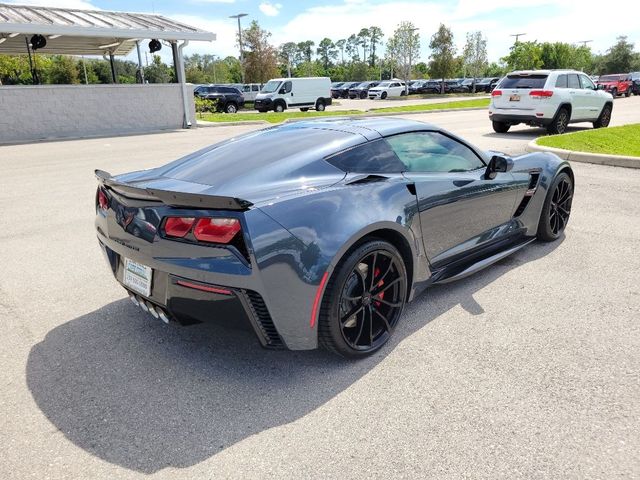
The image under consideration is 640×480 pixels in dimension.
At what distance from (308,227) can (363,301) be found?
642 millimetres

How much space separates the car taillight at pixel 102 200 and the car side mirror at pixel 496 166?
2765mm

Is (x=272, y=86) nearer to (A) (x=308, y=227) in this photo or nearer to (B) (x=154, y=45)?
(B) (x=154, y=45)

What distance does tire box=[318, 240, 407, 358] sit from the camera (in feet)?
9.05

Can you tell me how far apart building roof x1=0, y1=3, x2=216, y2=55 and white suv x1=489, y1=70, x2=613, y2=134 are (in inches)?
482

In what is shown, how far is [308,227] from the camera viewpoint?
263 centimetres

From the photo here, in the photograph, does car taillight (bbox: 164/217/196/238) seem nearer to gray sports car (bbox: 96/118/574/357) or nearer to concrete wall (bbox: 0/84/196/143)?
gray sports car (bbox: 96/118/574/357)

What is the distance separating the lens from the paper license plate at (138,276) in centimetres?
280

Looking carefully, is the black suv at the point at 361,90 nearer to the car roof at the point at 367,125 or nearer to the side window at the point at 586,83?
the side window at the point at 586,83

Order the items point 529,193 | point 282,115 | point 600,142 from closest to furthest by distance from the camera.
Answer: point 529,193 < point 600,142 < point 282,115

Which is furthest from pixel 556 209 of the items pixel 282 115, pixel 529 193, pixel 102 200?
pixel 282 115

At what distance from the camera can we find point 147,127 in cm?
1988

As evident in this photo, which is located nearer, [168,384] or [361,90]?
[168,384]

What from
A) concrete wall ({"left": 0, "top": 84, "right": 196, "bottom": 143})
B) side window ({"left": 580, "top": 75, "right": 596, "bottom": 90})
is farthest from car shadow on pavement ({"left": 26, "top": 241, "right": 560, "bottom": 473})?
concrete wall ({"left": 0, "top": 84, "right": 196, "bottom": 143})

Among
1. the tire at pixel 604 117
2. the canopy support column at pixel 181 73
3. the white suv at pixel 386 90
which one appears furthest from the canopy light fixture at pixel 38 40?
A: the white suv at pixel 386 90
